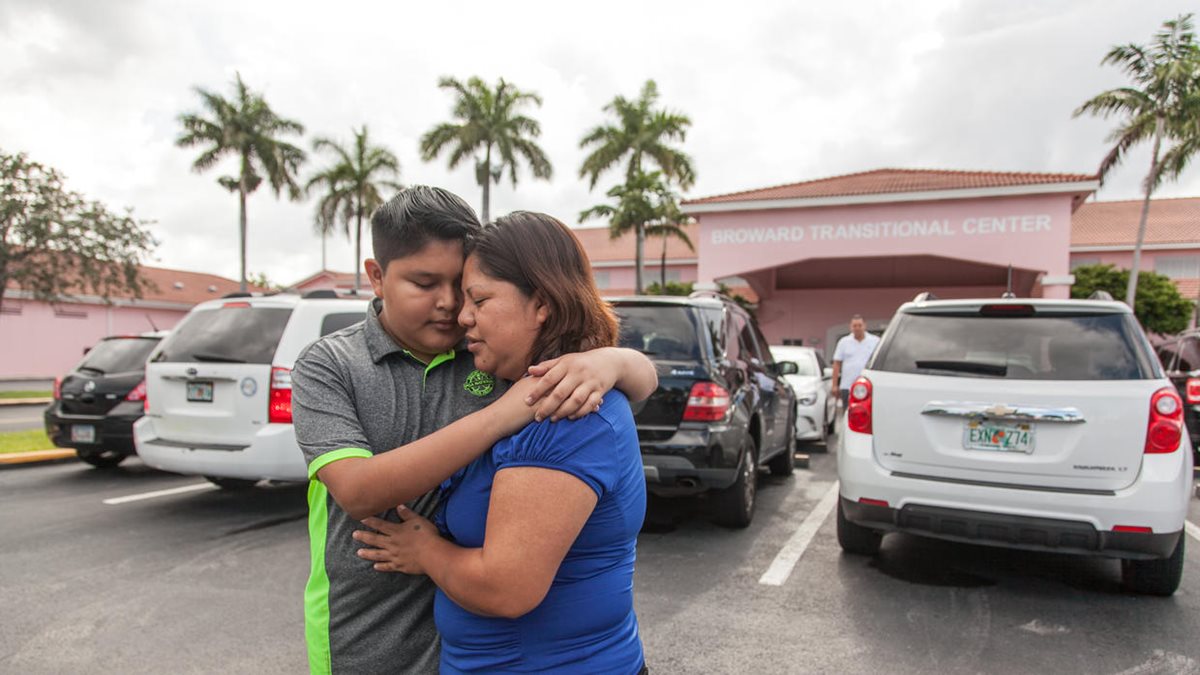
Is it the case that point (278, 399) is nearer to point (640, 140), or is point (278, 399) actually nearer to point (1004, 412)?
point (1004, 412)

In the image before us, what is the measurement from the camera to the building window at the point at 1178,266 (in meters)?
30.7

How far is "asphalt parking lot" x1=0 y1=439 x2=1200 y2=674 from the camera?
331 centimetres

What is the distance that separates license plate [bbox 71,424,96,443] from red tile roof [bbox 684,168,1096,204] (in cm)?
1861

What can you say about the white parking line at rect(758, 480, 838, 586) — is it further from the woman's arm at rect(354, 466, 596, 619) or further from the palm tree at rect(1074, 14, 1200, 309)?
the palm tree at rect(1074, 14, 1200, 309)

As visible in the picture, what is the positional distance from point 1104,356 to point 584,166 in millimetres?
23907

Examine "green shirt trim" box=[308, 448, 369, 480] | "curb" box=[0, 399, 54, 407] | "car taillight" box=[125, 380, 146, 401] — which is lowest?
"curb" box=[0, 399, 54, 407]

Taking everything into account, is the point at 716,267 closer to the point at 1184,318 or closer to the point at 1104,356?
the point at 1184,318

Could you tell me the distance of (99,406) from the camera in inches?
290

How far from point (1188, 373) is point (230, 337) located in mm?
10633

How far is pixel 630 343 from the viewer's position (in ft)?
18.2

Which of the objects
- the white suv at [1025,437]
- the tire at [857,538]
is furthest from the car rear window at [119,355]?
the white suv at [1025,437]

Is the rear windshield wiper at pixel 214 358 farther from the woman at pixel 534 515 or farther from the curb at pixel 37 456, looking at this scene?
the woman at pixel 534 515

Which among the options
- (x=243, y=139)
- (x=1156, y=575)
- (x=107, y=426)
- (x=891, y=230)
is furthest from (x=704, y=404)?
(x=243, y=139)

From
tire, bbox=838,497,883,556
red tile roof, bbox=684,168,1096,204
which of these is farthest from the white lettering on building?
tire, bbox=838,497,883,556
